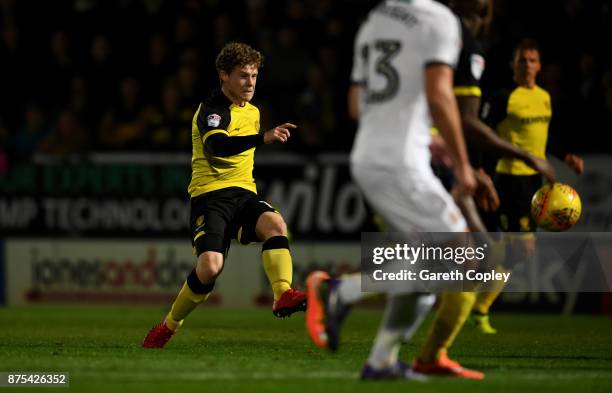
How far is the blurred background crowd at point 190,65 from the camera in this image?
15.6 metres

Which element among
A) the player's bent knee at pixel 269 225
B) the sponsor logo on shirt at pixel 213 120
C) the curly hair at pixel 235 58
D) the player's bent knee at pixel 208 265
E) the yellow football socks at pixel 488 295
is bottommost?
the yellow football socks at pixel 488 295

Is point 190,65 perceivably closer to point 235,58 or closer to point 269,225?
point 235,58

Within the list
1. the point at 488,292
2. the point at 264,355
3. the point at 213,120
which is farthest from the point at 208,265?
the point at 488,292

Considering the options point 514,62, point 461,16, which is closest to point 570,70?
point 514,62

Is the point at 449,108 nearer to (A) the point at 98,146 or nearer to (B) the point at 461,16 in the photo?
(B) the point at 461,16

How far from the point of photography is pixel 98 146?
55.1ft

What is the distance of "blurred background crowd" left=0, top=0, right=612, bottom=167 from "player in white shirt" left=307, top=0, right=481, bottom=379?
25.8 feet

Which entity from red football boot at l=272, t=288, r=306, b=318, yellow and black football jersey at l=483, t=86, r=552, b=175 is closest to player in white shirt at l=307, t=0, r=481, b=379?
red football boot at l=272, t=288, r=306, b=318

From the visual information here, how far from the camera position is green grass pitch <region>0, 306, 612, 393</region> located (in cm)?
720

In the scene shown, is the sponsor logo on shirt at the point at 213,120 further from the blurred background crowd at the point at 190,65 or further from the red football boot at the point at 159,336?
the blurred background crowd at the point at 190,65

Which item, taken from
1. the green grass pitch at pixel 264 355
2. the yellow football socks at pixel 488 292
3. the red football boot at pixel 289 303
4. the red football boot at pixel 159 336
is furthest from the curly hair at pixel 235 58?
the yellow football socks at pixel 488 292

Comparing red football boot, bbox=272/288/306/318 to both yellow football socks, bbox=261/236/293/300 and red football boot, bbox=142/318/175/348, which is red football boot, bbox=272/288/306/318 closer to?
yellow football socks, bbox=261/236/293/300

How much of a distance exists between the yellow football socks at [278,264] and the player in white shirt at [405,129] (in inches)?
105

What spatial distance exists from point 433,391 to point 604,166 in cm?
867
